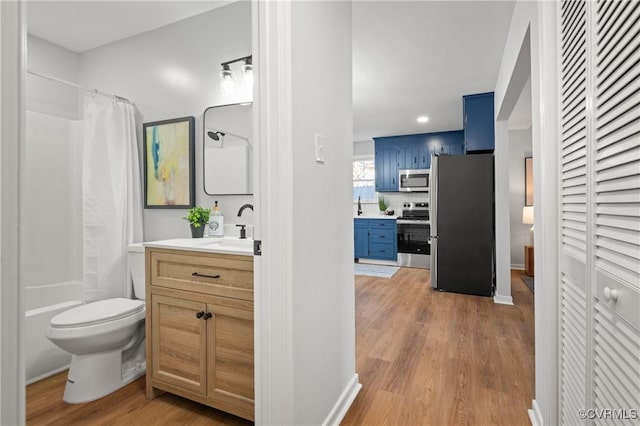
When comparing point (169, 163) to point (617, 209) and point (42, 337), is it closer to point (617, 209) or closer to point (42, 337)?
point (42, 337)

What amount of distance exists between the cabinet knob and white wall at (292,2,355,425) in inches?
36.9

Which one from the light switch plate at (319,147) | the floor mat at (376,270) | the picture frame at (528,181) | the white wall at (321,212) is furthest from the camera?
the picture frame at (528,181)

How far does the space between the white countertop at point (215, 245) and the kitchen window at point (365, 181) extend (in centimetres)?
479

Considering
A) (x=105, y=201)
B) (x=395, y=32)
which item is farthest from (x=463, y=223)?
(x=105, y=201)

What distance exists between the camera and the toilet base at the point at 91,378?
1810mm

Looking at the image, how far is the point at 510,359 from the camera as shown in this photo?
2.27m

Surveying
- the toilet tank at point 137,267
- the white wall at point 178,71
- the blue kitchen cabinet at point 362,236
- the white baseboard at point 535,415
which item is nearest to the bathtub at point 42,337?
the toilet tank at point 137,267

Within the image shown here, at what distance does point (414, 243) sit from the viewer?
18.5 ft

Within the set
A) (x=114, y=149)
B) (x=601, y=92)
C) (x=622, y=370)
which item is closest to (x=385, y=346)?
(x=622, y=370)

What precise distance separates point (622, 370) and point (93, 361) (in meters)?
2.34

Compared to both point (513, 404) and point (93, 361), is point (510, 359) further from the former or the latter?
point (93, 361)

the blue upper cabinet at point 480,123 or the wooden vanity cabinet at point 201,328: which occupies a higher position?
the blue upper cabinet at point 480,123

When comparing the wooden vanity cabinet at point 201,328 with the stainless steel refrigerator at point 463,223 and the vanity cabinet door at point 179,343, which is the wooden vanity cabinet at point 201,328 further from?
the stainless steel refrigerator at point 463,223

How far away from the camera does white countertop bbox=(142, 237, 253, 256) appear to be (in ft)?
5.13
